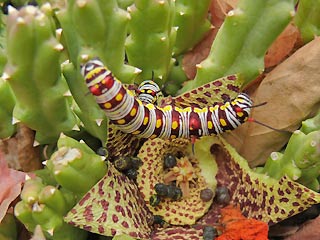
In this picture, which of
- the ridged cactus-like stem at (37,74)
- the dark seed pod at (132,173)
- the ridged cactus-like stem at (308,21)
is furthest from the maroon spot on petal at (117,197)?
the ridged cactus-like stem at (308,21)

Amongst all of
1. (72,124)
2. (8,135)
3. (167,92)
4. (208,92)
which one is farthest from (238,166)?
(8,135)

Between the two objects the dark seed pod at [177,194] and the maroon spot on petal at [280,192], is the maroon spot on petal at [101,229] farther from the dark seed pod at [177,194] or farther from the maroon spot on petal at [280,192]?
the maroon spot on petal at [280,192]

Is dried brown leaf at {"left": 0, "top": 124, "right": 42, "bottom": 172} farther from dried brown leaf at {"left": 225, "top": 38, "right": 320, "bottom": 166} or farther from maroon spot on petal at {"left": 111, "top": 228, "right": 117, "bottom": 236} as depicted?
dried brown leaf at {"left": 225, "top": 38, "right": 320, "bottom": 166}

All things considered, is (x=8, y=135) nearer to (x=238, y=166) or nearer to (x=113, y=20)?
(x=113, y=20)

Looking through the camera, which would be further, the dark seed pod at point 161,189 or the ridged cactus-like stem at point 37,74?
the dark seed pod at point 161,189

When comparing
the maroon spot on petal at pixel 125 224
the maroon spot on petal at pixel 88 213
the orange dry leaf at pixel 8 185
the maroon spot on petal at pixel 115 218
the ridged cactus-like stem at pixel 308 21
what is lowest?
the orange dry leaf at pixel 8 185

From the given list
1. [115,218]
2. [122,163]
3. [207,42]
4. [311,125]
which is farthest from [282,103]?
[115,218]
